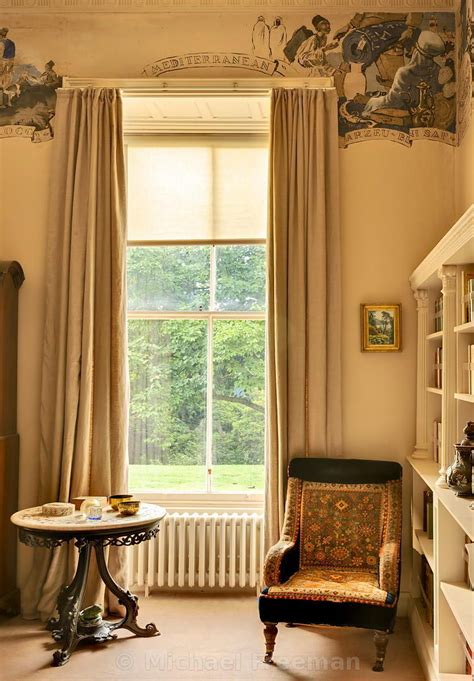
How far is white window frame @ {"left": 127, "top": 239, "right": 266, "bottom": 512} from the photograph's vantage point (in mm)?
5172

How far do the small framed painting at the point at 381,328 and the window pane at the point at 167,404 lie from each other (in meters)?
1.14

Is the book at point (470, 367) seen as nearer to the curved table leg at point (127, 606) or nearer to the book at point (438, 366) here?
the book at point (438, 366)

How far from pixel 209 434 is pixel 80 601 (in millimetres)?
1480

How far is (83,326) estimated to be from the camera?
4.81m

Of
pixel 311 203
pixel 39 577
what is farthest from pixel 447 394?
pixel 39 577

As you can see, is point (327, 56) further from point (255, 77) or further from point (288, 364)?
point (288, 364)

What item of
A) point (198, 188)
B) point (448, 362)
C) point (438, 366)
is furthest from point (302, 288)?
point (448, 362)

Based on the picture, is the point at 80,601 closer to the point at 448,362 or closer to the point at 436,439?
the point at 436,439

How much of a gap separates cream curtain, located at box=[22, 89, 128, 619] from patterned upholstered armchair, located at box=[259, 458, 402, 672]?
46.1 inches

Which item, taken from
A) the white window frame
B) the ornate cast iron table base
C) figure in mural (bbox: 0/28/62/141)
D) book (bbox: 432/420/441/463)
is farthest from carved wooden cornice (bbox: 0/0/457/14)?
the ornate cast iron table base

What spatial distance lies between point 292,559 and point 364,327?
60.8 inches

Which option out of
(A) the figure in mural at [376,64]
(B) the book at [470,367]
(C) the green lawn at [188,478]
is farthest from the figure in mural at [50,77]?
A: (B) the book at [470,367]

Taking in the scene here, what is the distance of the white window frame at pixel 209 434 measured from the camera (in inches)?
204

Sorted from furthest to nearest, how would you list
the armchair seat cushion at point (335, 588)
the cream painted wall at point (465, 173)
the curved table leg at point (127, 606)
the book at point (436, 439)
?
the book at point (436, 439) < the cream painted wall at point (465, 173) < the curved table leg at point (127, 606) < the armchair seat cushion at point (335, 588)
